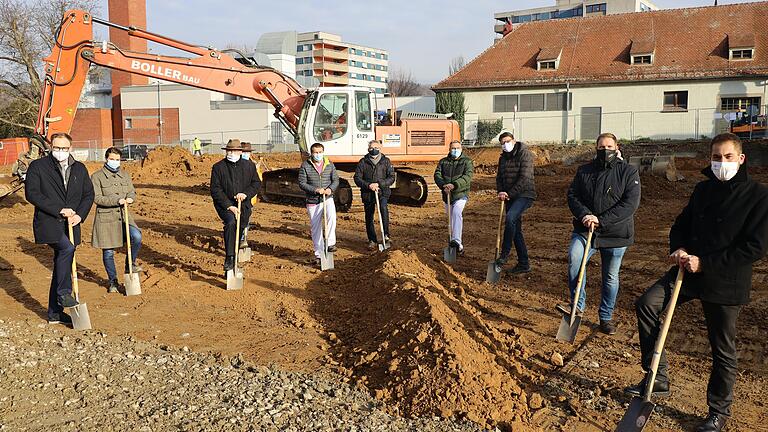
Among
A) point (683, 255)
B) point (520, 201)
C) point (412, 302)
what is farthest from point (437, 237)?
point (683, 255)

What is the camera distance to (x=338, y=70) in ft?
324

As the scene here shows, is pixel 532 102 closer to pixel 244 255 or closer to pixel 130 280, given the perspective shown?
pixel 244 255

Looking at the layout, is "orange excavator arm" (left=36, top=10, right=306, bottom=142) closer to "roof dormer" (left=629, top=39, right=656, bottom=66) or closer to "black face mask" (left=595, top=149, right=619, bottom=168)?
"black face mask" (left=595, top=149, right=619, bottom=168)

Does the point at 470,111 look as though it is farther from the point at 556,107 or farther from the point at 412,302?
the point at 412,302

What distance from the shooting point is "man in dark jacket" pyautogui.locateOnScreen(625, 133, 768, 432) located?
15.0 ft

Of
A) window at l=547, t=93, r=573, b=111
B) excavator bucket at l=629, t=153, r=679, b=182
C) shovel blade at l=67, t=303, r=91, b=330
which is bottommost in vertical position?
shovel blade at l=67, t=303, r=91, b=330

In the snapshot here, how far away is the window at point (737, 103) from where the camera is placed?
32.7 metres

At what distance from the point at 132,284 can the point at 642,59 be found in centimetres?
3257

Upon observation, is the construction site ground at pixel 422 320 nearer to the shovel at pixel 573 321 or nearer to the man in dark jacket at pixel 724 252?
the shovel at pixel 573 321

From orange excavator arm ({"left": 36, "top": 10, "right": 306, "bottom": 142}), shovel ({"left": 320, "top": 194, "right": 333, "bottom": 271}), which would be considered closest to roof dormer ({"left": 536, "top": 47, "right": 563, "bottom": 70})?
orange excavator arm ({"left": 36, "top": 10, "right": 306, "bottom": 142})

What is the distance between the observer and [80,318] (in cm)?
713

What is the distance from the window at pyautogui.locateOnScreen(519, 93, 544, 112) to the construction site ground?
23531mm

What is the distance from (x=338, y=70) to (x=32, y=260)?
90.6 m

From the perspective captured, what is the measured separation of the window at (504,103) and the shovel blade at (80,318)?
32.5m
